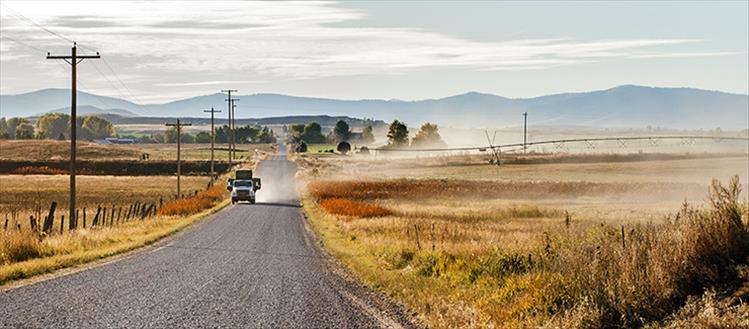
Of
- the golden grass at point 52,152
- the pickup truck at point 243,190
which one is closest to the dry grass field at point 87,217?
the pickup truck at point 243,190

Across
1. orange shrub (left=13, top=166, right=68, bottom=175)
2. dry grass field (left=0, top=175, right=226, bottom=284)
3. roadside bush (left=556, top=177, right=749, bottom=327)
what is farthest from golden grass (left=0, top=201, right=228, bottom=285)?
orange shrub (left=13, top=166, right=68, bottom=175)

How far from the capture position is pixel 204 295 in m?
20.5

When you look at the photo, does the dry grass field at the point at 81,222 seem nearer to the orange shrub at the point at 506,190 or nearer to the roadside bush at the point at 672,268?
the orange shrub at the point at 506,190

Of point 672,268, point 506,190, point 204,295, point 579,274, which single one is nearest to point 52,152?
point 506,190

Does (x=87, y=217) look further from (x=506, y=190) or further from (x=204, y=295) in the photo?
(x=506, y=190)

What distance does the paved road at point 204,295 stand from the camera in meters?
16.8

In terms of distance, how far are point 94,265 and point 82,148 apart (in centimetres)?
17524

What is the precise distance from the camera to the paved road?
16797 millimetres

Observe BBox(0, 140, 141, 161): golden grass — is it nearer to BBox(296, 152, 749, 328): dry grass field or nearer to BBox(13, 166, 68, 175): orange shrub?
BBox(13, 166, 68, 175): orange shrub

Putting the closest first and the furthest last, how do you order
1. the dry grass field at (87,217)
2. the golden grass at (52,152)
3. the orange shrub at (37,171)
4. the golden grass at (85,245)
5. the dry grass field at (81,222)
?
the golden grass at (85,245) < the dry grass field at (81,222) < the dry grass field at (87,217) < the orange shrub at (37,171) < the golden grass at (52,152)

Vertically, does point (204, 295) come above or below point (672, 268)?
below

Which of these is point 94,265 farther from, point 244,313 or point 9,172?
point 9,172

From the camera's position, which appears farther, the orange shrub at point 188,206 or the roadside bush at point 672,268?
the orange shrub at point 188,206

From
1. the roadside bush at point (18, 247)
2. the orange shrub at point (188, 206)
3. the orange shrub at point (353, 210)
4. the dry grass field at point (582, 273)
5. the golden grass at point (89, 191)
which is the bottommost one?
the golden grass at point (89, 191)
